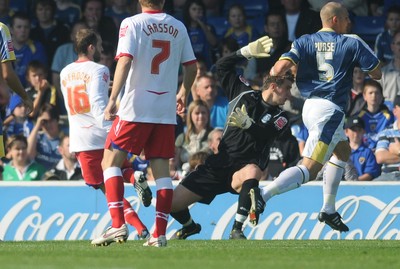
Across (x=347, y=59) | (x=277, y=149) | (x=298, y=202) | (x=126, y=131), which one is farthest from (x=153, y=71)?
(x=277, y=149)

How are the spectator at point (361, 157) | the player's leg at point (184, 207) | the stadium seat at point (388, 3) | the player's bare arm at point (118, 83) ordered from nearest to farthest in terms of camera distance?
the player's bare arm at point (118, 83)
the player's leg at point (184, 207)
the spectator at point (361, 157)
the stadium seat at point (388, 3)

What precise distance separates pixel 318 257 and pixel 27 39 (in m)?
10.5

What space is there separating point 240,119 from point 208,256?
10.4 feet

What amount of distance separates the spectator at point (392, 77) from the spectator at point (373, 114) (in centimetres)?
84

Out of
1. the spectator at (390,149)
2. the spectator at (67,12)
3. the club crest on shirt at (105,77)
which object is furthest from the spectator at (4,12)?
the club crest on shirt at (105,77)

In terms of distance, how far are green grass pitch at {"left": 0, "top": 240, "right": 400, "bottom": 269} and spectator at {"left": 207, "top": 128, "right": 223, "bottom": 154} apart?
469 centimetres

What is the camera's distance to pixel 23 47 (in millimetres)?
18766

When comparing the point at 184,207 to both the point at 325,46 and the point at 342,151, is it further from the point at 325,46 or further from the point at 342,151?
the point at 325,46

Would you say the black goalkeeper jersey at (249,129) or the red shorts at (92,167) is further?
the red shorts at (92,167)

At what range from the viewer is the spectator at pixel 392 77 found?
55.7ft

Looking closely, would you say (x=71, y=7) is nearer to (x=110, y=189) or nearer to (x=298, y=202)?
(x=298, y=202)

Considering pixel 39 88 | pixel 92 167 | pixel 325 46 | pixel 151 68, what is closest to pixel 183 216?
pixel 92 167

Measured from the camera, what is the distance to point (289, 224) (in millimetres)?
14195

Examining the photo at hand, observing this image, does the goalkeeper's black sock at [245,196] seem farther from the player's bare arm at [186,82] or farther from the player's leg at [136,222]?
the player's bare arm at [186,82]
